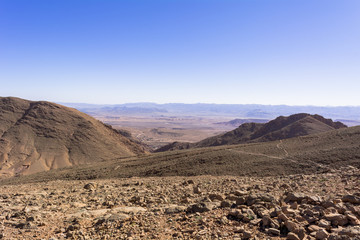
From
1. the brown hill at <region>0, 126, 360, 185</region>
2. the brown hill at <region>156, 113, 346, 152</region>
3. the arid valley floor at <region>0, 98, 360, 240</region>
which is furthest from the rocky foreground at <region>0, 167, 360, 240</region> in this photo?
the brown hill at <region>156, 113, 346, 152</region>

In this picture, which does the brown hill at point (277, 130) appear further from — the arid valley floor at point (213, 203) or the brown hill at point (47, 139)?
the arid valley floor at point (213, 203)

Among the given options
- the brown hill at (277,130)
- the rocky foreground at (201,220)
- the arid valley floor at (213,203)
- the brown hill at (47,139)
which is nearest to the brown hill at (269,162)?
the arid valley floor at (213,203)

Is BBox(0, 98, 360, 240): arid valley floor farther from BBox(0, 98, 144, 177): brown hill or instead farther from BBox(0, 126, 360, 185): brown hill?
BBox(0, 98, 144, 177): brown hill

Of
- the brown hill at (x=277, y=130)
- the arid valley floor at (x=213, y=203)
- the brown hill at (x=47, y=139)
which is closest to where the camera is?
the arid valley floor at (x=213, y=203)

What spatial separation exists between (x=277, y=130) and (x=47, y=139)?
194 ft

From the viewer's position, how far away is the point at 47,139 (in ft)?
163

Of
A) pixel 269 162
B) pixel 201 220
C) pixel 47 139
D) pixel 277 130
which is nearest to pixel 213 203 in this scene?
pixel 201 220

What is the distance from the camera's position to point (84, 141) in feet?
170

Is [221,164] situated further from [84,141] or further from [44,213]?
[84,141]

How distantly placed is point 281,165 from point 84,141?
1759 inches

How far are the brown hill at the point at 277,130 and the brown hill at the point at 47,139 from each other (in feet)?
76.6

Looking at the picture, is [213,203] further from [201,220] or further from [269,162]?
[269,162]

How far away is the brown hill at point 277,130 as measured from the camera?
2296 inches

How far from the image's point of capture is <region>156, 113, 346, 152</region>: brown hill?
58.3 m
